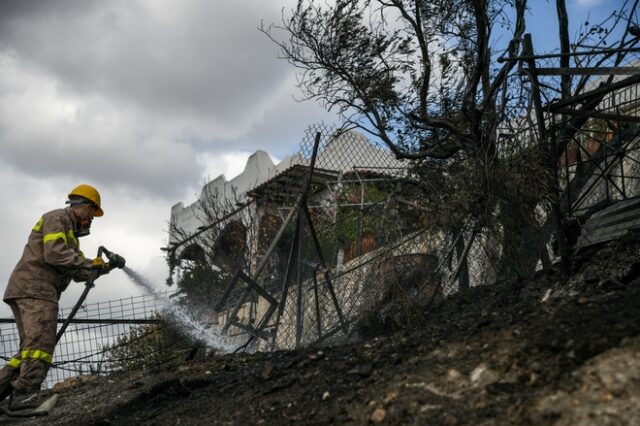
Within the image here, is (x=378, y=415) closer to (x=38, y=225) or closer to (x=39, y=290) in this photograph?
(x=39, y=290)

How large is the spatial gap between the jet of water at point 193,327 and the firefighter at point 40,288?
0.62 meters

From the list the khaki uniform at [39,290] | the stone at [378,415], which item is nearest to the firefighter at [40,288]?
the khaki uniform at [39,290]

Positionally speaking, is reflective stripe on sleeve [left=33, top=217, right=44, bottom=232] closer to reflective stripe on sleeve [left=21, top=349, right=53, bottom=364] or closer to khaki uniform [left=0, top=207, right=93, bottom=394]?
khaki uniform [left=0, top=207, right=93, bottom=394]

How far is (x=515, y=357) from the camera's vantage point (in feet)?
10.9

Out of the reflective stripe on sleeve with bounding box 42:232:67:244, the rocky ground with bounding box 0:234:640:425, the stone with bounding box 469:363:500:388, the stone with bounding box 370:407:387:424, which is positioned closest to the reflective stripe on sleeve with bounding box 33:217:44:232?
the reflective stripe on sleeve with bounding box 42:232:67:244

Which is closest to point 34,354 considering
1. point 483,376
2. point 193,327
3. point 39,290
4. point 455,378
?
point 39,290

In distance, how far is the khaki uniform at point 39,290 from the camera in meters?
5.77

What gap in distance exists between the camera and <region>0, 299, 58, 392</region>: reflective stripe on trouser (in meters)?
5.72

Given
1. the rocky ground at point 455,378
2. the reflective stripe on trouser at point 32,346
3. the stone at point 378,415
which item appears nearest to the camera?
the rocky ground at point 455,378

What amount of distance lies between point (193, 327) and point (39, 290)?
157 cm

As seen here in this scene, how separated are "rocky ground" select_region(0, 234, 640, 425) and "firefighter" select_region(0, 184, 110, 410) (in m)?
0.56

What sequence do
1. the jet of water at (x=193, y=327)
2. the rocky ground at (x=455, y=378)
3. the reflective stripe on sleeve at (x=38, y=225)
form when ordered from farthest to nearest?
1. the jet of water at (x=193, y=327)
2. the reflective stripe on sleeve at (x=38, y=225)
3. the rocky ground at (x=455, y=378)

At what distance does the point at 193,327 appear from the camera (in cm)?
705

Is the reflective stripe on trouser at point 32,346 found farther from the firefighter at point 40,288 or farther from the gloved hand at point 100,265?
the gloved hand at point 100,265
